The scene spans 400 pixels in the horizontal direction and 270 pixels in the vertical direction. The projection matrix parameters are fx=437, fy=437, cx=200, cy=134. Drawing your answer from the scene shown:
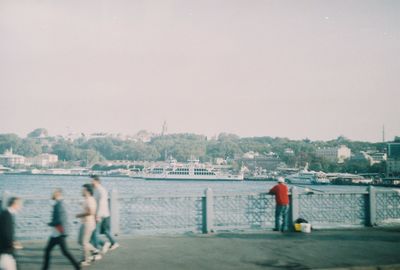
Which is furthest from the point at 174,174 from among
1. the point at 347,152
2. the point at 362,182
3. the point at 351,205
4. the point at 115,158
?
the point at 351,205

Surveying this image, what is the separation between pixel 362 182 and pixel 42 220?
362ft

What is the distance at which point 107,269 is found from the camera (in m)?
8.38

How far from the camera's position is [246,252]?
33.1 feet

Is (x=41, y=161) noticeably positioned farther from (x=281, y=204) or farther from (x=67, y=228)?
(x=67, y=228)

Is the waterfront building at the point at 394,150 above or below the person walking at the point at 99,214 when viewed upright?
above

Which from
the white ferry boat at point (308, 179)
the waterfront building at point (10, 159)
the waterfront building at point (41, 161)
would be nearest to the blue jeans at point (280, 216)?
the white ferry boat at point (308, 179)

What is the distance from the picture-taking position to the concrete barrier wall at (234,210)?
40.2ft

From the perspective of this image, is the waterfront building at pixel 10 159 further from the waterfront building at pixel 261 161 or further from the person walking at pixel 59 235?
the person walking at pixel 59 235

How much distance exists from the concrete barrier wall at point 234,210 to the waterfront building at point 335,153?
14339cm

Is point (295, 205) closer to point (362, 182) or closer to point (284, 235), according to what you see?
point (284, 235)

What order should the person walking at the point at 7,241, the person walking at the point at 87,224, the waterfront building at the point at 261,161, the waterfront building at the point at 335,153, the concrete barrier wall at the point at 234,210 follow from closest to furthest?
the person walking at the point at 7,241 < the person walking at the point at 87,224 < the concrete barrier wall at the point at 234,210 < the waterfront building at the point at 261,161 < the waterfront building at the point at 335,153

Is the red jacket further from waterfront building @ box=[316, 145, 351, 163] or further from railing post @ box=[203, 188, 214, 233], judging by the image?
waterfront building @ box=[316, 145, 351, 163]

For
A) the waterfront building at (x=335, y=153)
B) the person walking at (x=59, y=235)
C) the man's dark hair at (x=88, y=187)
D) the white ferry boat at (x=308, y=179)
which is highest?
the waterfront building at (x=335, y=153)

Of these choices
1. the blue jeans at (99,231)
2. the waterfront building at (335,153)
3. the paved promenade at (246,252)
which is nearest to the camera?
the paved promenade at (246,252)
